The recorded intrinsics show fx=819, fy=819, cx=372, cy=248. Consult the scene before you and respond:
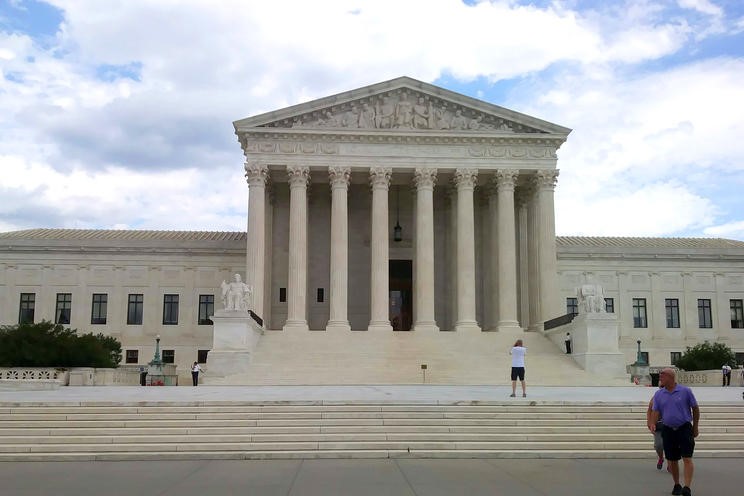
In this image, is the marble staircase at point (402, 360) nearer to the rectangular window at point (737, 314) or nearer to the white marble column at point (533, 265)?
the white marble column at point (533, 265)

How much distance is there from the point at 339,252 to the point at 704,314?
30.0 meters

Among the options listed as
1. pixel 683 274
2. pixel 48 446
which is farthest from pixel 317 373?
pixel 683 274

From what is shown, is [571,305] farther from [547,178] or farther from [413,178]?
[413,178]

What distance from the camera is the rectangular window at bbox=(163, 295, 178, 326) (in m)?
58.2

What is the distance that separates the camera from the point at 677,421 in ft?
44.3

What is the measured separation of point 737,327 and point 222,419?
171 ft

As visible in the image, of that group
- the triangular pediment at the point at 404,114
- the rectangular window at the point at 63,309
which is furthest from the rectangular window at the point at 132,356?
the triangular pediment at the point at 404,114

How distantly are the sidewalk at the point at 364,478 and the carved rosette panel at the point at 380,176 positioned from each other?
1346 inches

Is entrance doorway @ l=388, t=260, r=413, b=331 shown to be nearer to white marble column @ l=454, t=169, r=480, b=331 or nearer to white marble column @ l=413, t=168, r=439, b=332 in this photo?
white marble column @ l=413, t=168, r=439, b=332

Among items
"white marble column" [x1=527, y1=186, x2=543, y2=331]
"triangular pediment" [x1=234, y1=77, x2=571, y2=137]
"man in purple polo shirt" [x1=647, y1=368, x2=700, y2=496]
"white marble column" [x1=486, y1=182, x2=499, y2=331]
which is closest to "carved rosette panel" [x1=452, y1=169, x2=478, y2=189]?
"triangular pediment" [x1=234, y1=77, x2=571, y2=137]

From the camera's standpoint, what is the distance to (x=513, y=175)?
167 feet

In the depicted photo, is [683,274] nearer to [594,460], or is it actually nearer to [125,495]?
[594,460]

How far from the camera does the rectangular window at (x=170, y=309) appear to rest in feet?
191

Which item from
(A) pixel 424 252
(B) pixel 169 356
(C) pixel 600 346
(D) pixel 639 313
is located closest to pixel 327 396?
(C) pixel 600 346
